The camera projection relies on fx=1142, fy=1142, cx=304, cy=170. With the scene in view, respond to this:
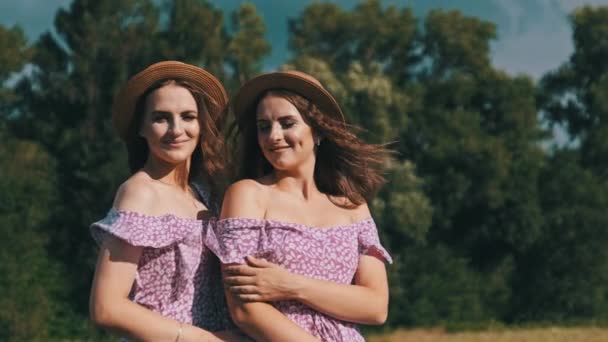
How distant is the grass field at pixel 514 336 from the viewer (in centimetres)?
2239

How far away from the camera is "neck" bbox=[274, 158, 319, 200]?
15.3 feet

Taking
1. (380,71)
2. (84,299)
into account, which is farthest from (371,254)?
(380,71)

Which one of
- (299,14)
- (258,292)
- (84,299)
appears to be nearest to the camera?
(258,292)

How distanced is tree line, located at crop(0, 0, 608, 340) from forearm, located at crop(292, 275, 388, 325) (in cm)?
2840

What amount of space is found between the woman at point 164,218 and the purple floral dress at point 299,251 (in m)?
0.17

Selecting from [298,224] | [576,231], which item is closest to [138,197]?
[298,224]

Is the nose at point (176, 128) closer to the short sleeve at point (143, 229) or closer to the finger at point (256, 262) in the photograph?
the short sleeve at point (143, 229)

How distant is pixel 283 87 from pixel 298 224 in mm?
562

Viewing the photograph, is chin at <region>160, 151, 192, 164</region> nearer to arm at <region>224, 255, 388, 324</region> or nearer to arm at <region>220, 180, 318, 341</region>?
arm at <region>220, 180, 318, 341</region>

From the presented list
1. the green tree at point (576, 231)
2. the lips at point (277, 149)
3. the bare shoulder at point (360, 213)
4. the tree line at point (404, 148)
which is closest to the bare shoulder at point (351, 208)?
the bare shoulder at point (360, 213)

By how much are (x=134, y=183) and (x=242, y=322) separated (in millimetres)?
710

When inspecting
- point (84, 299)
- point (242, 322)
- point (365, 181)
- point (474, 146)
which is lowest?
point (84, 299)

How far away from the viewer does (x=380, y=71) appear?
1517 inches

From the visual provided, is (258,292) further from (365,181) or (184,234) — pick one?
(365,181)
